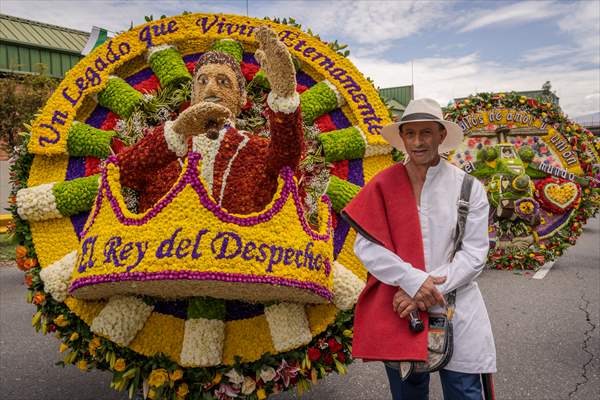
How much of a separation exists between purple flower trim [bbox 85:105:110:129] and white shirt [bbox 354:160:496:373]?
195 cm

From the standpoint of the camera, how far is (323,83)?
3234 millimetres

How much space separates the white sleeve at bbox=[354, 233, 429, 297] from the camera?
1.98 meters

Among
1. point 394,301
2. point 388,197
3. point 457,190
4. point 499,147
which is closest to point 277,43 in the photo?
point 388,197

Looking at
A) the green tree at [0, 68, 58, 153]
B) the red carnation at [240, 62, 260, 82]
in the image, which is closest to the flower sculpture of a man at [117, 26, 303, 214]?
the red carnation at [240, 62, 260, 82]

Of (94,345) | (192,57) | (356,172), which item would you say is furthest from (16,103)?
(356,172)

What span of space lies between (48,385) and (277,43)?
3104 mm

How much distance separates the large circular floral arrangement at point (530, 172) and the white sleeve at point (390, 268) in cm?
558

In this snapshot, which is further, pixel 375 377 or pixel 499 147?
pixel 499 147

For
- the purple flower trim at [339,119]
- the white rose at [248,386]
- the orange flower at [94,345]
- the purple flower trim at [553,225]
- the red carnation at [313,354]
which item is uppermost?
the purple flower trim at [339,119]

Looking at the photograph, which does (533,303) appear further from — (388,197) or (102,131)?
(102,131)

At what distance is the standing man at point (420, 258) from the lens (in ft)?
6.52

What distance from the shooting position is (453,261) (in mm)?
2021

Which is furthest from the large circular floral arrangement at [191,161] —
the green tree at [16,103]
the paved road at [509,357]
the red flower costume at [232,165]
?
the green tree at [16,103]

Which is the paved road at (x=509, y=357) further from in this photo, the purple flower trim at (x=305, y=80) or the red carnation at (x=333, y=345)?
the purple flower trim at (x=305, y=80)
